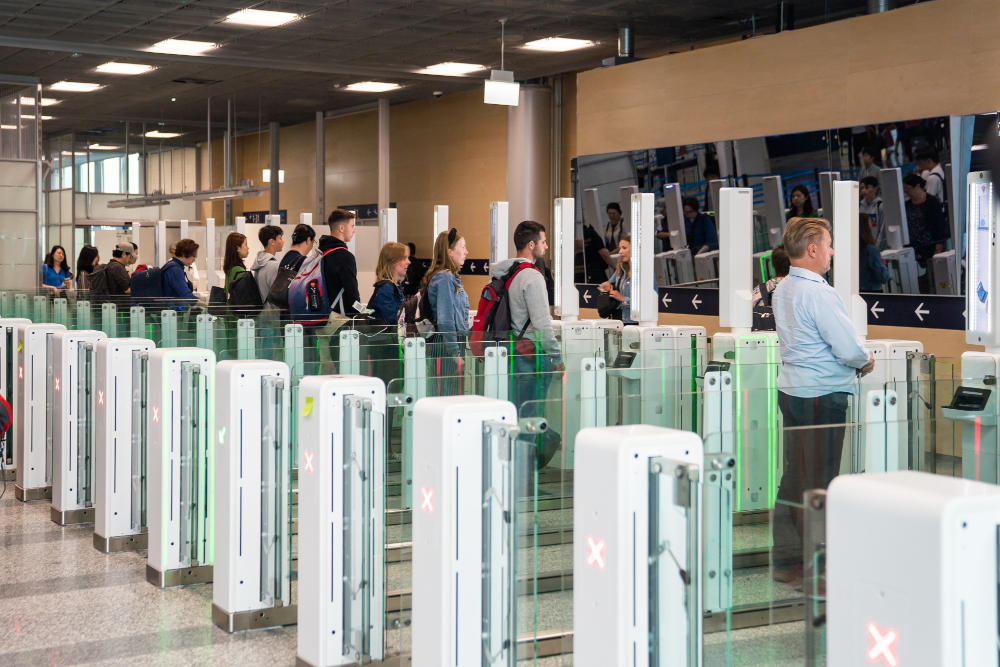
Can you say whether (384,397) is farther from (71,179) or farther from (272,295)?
(71,179)

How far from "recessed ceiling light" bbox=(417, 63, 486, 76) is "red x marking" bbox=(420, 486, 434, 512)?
40.4 feet

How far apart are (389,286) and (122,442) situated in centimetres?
216

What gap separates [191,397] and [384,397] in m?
1.32

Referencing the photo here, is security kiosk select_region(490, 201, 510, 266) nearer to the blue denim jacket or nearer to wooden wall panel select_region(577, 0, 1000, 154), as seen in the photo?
the blue denim jacket

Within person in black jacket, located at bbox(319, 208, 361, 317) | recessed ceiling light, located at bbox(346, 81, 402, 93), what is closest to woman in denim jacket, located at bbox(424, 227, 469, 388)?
person in black jacket, located at bbox(319, 208, 361, 317)

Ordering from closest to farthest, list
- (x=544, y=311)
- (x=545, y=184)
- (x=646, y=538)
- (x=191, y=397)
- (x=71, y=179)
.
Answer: (x=646, y=538) < (x=191, y=397) < (x=544, y=311) < (x=545, y=184) < (x=71, y=179)

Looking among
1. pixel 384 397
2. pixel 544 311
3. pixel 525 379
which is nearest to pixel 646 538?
pixel 384 397

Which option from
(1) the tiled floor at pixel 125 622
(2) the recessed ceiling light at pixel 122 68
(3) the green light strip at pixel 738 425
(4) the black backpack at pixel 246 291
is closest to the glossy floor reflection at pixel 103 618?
(1) the tiled floor at pixel 125 622

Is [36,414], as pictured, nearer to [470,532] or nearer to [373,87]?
[470,532]

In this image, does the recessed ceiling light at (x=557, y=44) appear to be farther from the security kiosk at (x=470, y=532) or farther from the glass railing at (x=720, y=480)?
the security kiosk at (x=470, y=532)

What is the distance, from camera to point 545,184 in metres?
15.0

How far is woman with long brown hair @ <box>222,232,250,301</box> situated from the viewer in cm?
881

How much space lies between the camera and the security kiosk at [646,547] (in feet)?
6.76

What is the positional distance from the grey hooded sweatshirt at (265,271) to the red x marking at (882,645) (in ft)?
24.0
